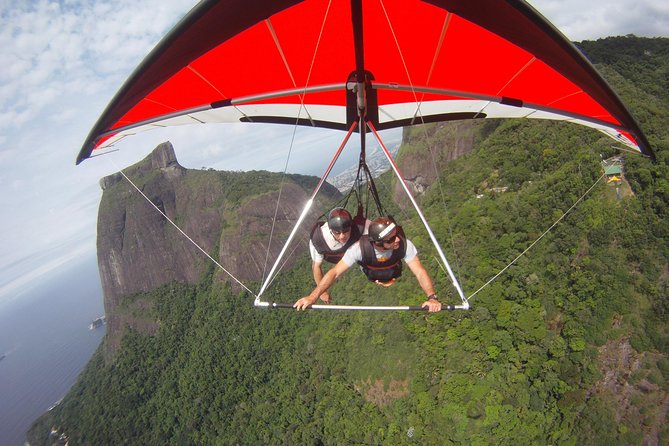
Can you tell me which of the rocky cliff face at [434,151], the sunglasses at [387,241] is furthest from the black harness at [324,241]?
the rocky cliff face at [434,151]

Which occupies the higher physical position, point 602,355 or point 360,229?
point 360,229

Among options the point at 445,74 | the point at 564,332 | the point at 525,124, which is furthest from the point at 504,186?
the point at 445,74

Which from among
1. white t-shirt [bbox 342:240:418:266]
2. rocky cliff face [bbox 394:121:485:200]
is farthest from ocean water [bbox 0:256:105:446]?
white t-shirt [bbox 342:240:418:266]

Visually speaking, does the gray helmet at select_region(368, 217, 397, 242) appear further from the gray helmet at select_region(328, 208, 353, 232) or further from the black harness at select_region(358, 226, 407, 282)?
the gray helmet at select_region(328, 208, 353, 232)

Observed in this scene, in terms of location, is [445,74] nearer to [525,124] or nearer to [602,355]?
[602,355]

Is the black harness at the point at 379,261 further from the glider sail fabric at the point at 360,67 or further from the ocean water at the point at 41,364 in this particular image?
the ocean water at the point at 41,364

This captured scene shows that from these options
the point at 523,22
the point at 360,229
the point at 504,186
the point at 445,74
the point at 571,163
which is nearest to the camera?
the point at 523,22
